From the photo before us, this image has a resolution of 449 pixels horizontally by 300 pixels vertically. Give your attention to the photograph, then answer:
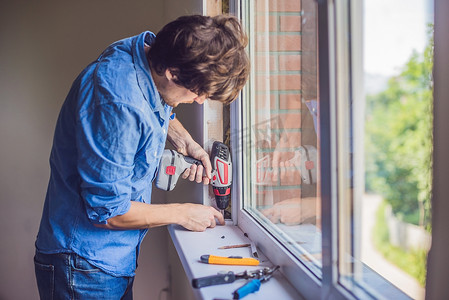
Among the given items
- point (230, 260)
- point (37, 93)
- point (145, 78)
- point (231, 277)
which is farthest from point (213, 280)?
point (37, 93)

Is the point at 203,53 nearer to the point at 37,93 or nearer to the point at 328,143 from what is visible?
the point at 328,143

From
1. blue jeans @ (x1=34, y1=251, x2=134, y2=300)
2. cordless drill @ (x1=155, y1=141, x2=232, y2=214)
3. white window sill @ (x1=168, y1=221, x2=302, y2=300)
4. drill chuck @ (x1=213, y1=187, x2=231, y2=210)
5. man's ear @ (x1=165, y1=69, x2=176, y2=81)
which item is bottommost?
blue jeans @ (x1=34, y1=251, x2=134, y2=300)

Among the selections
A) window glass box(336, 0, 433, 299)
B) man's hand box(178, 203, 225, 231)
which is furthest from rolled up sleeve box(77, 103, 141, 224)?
window glass box(336, 0, 433, 299)

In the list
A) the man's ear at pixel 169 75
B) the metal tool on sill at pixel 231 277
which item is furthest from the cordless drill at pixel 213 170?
the metal tool on sill at pixel 231 277

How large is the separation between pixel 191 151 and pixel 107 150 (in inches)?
21.7

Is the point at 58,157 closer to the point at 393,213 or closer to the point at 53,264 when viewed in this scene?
the point at 53,264

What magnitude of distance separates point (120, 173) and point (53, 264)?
42 centimetres

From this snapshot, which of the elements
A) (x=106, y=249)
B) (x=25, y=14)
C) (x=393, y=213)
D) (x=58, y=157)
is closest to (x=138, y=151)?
(x=58, y=157)

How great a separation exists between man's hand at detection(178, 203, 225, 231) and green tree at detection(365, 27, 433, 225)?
2.41 ft

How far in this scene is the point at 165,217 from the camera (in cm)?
122

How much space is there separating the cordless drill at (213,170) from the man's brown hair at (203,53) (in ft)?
1.25

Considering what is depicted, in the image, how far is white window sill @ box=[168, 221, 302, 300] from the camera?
0.90m

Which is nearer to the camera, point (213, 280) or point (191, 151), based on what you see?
point (213, 280)

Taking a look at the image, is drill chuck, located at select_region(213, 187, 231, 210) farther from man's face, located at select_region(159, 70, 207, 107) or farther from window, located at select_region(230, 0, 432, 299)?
man's face, located at select_region(159, 70, 207, 107)
